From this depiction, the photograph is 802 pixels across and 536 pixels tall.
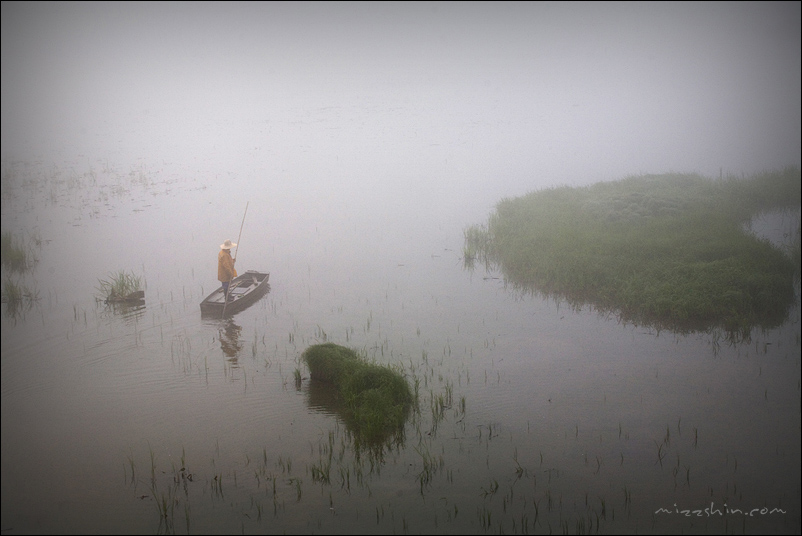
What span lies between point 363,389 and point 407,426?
3.00 ft

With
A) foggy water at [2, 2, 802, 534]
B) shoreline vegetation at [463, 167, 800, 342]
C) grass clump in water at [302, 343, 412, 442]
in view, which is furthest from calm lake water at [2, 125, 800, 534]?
shoreline vegetation at [463, 167, 800, 342]

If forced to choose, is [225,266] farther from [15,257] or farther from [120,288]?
[15,257]

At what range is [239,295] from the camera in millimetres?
12992

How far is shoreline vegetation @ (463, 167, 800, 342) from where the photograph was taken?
1076 cm

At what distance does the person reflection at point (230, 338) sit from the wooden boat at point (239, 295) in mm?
343

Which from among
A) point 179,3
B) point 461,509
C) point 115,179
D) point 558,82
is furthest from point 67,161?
point 179,3

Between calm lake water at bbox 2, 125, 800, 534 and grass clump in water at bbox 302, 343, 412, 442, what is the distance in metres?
0.26

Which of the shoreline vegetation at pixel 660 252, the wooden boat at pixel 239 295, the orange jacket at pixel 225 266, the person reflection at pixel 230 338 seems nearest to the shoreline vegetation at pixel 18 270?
the wooden boat at pixel 239 295

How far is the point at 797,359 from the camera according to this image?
9.27 metres

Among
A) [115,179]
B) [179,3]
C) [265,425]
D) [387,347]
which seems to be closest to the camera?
[265,425]

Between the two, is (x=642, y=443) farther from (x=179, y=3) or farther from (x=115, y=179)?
(x=179, y=3)

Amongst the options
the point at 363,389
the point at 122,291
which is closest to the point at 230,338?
the point at 122,291

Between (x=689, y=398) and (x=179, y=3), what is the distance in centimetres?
10761

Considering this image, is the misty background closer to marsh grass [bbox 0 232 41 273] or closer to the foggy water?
the foggy water
